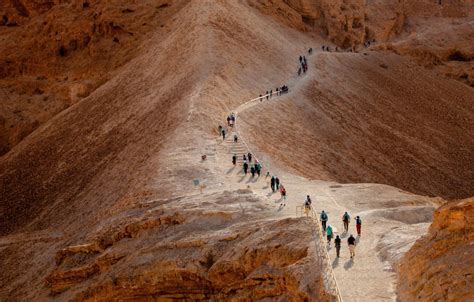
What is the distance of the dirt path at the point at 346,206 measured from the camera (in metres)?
17.6

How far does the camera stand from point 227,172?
99.9ft

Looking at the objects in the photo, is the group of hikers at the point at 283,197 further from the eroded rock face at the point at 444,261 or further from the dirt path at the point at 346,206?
the eroded rock face at the point at 444,261

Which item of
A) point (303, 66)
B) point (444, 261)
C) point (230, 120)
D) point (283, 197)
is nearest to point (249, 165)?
point (283, 197)

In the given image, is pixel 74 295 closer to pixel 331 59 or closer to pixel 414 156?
pixel 414 156

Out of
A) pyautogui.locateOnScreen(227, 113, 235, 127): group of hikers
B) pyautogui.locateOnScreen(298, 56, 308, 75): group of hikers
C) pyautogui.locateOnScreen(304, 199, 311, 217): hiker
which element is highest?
pyautogui.locateOnScreen(298, 56, 308, 75): group of hikers

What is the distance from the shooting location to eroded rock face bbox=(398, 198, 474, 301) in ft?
48.2

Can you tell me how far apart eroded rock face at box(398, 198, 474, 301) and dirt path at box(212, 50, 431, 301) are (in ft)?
2.64

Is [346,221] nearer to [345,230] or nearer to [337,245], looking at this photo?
[345,230]

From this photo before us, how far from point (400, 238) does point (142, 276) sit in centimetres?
782

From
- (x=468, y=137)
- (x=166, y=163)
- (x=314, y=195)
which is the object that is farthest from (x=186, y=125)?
(x=468, y=137)

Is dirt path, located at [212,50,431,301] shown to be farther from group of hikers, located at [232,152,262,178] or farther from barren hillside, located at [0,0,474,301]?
group of hikers, located at [232,152,262,178]

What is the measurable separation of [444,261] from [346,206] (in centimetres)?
1051

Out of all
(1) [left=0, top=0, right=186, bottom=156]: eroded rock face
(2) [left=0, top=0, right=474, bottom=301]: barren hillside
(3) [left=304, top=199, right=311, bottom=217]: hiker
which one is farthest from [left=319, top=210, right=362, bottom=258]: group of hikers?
(1) [left=0, top=0, right=186, bottom=156]: eroded rock face

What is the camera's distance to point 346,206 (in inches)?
1026
